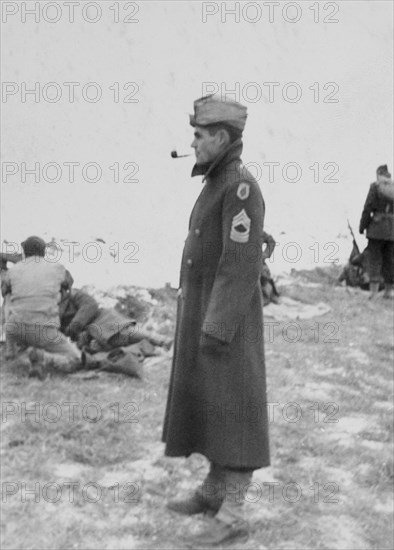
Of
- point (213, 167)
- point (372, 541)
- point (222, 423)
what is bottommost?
point (372, 541)

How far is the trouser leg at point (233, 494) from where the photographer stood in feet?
10.4

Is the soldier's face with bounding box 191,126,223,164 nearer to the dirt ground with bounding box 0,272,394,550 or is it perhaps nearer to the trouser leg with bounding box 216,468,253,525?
the trouser leg with bounding box 216,468,253,525

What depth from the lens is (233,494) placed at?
321 cm

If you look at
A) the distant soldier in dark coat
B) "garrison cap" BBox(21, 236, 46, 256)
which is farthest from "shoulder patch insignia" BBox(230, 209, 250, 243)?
the distant soldier in dark coat

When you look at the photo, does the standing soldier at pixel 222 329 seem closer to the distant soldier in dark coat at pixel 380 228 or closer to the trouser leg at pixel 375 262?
the distant soldier in dark coat at pixel 380 228

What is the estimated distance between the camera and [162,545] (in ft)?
10.7

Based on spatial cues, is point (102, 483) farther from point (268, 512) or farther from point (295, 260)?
point (295, 260)

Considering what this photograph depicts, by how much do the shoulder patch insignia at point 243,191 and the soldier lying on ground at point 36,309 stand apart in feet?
10.4

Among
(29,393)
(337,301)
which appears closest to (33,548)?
(29,393)

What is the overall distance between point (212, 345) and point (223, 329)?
8 centimetres

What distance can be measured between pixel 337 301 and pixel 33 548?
241 inches

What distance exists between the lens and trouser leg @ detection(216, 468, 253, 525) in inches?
125

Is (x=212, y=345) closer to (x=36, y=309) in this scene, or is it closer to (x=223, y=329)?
(x=223, y=329)

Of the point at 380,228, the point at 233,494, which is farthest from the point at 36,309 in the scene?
the point at 380,228
